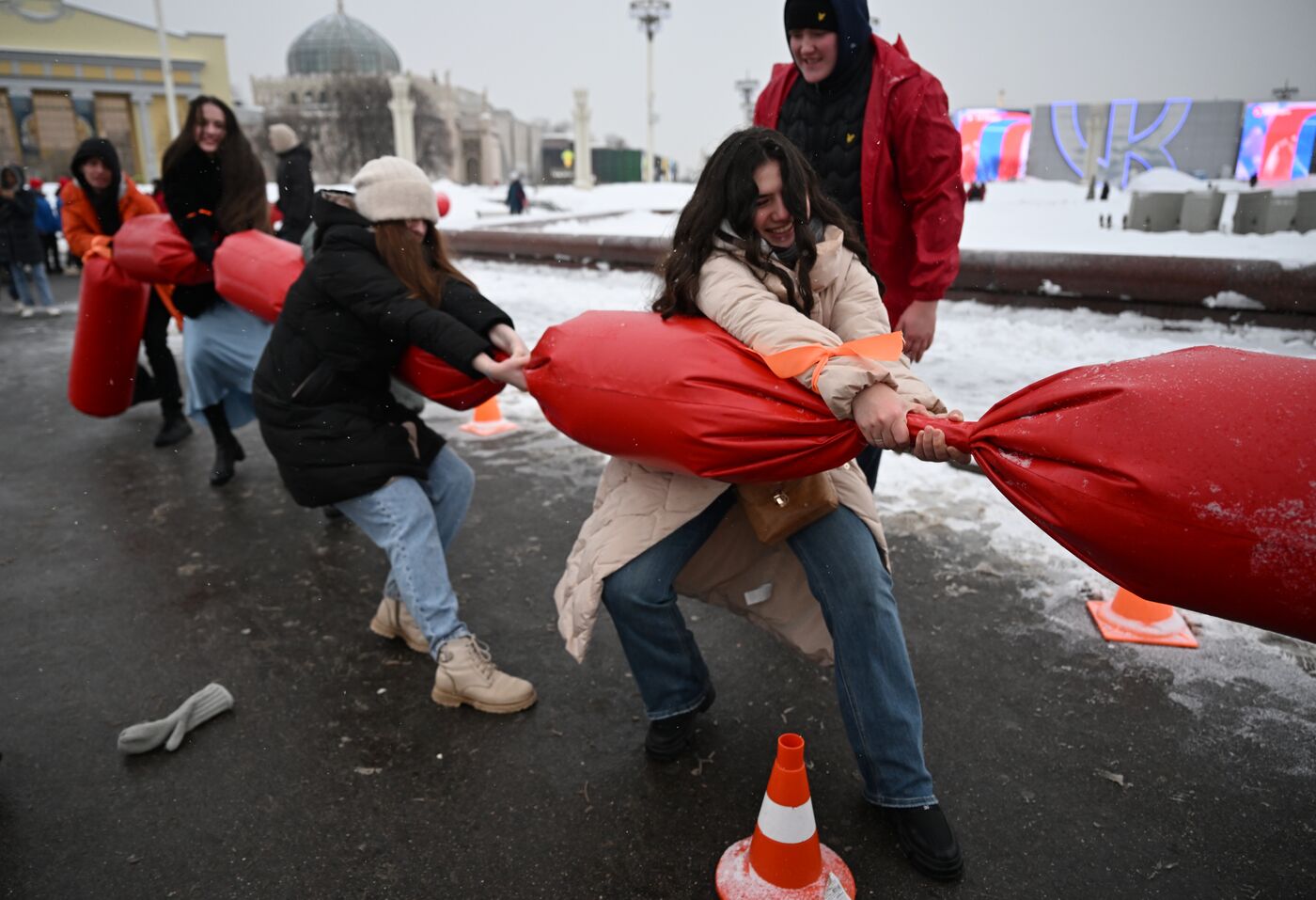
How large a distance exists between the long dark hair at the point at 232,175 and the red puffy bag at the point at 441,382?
1.95m

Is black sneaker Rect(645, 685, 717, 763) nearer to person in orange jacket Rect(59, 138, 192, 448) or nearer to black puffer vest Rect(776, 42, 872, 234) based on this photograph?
black puffer vest Rect(776, 42, 872, 234)

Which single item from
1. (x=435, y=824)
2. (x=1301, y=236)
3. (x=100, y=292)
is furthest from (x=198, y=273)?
(x=1301, y=236)

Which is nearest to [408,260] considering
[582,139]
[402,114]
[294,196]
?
[294,196]

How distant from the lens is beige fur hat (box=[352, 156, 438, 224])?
2.72 m

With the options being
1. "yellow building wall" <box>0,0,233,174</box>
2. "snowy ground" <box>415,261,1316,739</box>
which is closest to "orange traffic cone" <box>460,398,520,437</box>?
"snowy ground" <box>415,261,1316,739</box>

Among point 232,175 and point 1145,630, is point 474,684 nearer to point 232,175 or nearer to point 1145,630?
point 1145,630

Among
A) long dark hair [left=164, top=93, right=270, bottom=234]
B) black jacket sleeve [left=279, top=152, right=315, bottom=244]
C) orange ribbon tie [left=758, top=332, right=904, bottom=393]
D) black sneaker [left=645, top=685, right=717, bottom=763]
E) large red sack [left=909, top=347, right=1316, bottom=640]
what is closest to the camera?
large red sack [left=909, top=347, right=1316, bottom=640]

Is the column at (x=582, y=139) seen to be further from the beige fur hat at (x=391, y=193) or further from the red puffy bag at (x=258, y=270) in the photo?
the beige fur hat at (x=391, y=193)

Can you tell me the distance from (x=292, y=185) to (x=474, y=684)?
14.7 feet

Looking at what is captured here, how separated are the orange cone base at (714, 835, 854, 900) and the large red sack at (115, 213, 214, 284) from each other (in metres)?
3.94

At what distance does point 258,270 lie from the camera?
12.6ft

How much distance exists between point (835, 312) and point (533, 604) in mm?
1818

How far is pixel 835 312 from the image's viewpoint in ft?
7.70

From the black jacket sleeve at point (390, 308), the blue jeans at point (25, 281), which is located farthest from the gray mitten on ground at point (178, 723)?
the blue jeans at point (25, 281)
